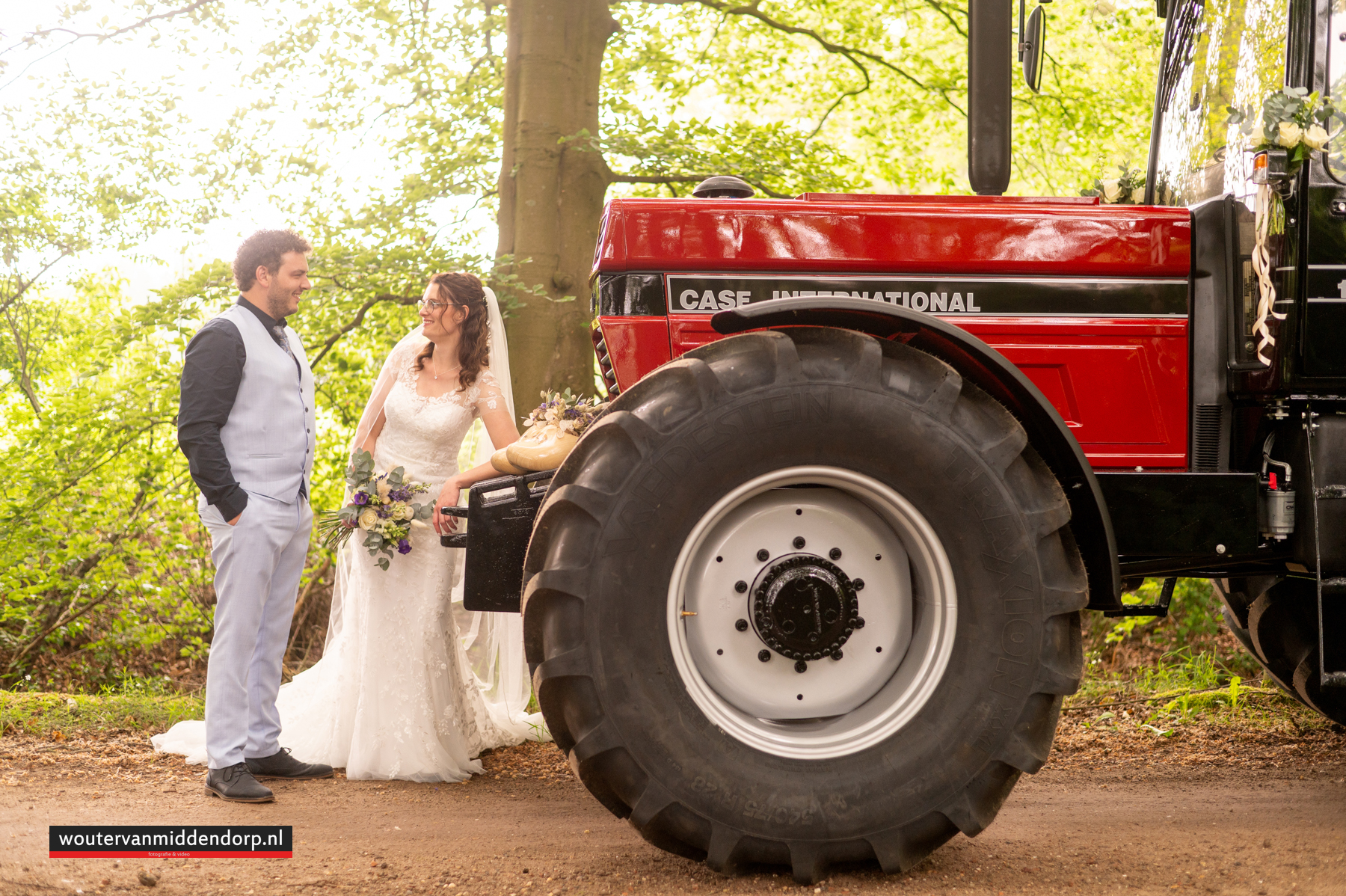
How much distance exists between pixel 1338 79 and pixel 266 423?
152 inches

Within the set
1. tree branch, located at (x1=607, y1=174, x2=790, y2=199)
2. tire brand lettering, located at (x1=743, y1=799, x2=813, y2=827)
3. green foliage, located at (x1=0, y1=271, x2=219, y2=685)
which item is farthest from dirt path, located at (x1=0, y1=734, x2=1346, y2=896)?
tree branch, located at (x1=607, y1=174, x2=790, y2=199)

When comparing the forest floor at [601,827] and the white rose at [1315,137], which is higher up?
the white rose at [1315,137]

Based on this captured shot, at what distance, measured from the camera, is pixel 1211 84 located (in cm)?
356

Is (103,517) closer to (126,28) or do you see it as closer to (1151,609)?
(126,28)

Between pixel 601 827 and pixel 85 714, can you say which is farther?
pixel 85 714

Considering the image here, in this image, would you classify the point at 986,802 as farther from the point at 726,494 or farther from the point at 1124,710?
the point at 1124,710

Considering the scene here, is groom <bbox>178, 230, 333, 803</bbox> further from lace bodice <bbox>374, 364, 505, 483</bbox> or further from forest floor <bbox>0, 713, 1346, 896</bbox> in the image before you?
lace bodice <bbox>374, 364, 505, 483</bbox>

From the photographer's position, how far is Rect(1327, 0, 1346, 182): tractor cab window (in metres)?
3.07

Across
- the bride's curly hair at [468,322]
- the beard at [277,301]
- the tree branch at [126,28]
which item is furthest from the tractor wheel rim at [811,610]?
the tree branch at [126,28]

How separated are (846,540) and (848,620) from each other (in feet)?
0.71

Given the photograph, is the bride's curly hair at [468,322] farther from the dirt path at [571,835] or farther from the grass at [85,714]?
the grass at [85,714]

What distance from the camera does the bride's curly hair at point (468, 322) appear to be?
4.57 meters

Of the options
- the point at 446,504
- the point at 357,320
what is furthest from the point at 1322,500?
the point at 357,320

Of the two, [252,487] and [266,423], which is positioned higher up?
[266,423]
